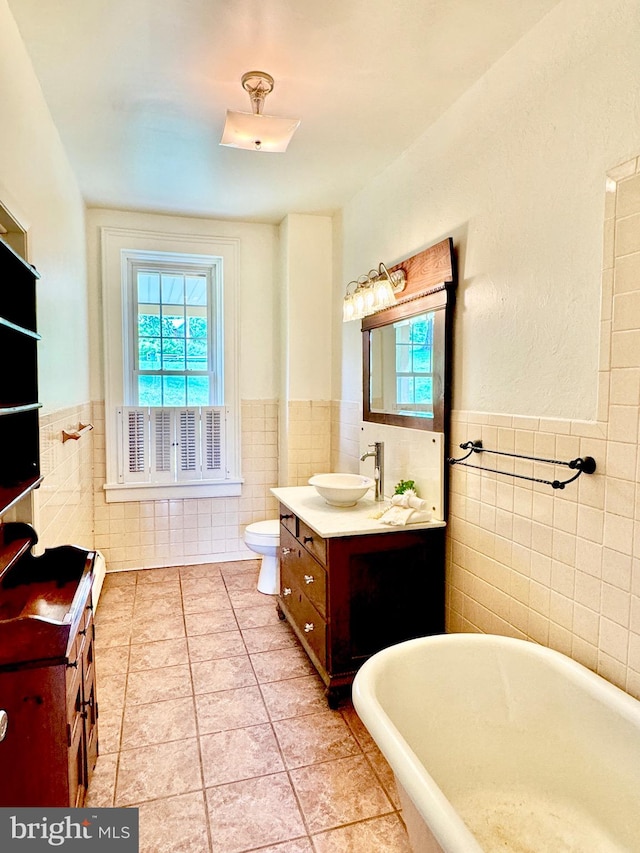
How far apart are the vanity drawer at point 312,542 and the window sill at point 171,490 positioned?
61.2 inches

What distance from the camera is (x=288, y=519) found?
2881 millimetres

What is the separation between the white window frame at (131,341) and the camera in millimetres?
3738

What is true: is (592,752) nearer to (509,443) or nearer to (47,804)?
(509,443)

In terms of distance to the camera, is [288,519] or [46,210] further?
[288,519]

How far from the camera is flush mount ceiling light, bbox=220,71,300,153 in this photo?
2.09 m

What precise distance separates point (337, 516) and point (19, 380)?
1465mm

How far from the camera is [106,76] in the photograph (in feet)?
6.90

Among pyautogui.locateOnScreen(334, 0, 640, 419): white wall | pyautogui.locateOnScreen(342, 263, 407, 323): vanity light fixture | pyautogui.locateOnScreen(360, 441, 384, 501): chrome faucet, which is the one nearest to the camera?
pyautogui.locateOnScreen(334, 0, 640, 419): white wall

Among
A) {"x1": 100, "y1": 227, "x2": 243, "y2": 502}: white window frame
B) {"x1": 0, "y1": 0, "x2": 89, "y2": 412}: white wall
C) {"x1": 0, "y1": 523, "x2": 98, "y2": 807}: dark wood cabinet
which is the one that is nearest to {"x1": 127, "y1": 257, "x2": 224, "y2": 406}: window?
{"x1": 100, "y1": 227, "x2": 243, "y2": 502}: white window frame

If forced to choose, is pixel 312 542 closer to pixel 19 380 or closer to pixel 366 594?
pixel 366 594

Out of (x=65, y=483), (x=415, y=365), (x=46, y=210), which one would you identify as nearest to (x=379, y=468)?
(x=415, y=365)

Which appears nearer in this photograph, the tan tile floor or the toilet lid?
the tan tile floor

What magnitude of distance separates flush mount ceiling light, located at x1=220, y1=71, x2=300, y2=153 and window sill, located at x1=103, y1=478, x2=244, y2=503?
249 cm

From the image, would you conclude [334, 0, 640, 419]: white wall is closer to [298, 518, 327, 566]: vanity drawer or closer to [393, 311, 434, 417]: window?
[393, 311, 434, 417]: window
